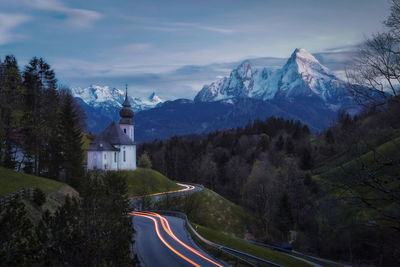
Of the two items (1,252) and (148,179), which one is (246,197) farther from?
(1,252)

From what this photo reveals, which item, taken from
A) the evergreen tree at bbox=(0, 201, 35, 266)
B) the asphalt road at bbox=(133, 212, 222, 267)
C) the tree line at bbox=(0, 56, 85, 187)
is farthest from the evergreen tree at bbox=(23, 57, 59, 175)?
the evergreen tree at bbox=(0, 201, 35, 266)

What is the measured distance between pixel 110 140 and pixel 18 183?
132 feet

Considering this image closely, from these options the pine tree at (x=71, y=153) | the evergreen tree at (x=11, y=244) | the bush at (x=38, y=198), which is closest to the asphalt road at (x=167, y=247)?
the bush at (x=38, y=198)

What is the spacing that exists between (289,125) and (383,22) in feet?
455

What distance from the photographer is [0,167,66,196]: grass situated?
29505 mm

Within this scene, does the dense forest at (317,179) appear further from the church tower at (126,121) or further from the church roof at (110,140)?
the church roof at (110,140)

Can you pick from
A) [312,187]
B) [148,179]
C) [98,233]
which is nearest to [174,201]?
[148,179]

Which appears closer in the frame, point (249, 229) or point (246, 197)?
point (249, 229)

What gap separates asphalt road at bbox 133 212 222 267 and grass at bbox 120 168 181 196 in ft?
103

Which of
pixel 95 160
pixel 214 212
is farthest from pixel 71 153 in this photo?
pixel 214 212

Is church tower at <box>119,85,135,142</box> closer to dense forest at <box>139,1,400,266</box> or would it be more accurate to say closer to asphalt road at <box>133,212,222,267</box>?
dense forest at <box>139,1,400,266</box>

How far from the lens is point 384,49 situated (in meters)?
11.6

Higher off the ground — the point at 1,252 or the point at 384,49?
the point at 384,49

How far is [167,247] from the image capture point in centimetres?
2444
